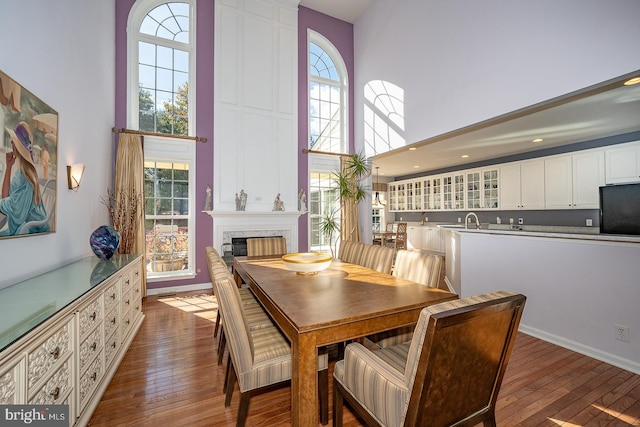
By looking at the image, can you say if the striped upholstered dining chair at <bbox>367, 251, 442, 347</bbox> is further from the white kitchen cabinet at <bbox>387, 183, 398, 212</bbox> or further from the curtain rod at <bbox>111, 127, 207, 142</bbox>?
the white kitchen cabinet at <bbox>387, 183, 398, 212</bbox>

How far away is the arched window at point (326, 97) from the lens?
18.4 feet

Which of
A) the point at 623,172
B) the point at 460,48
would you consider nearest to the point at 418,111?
the point at 460,48

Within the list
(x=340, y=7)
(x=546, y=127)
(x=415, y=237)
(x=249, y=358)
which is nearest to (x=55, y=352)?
(x=249, y=358)

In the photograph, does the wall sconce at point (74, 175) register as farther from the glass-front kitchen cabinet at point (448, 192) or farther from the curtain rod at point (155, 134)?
the glass-front kitchen cabinet at point (448, 192)

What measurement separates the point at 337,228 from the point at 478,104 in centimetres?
319

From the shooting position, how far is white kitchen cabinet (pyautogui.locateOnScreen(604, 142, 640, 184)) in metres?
4.14

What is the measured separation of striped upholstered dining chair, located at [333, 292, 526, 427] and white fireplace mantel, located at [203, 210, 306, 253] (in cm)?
372

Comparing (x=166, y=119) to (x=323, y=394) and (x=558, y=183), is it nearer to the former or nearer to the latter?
(x=323, y=394)

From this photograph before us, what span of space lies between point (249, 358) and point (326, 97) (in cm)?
540

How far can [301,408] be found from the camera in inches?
49.8

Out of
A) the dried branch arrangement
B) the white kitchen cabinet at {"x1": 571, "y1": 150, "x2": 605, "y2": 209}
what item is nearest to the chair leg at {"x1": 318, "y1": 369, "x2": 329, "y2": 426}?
the dried branch arrangement

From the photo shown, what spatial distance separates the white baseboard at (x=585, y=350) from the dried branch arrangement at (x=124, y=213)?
4.93 m

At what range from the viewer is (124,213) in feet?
12.3

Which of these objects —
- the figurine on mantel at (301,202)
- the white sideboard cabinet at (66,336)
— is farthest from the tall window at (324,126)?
the white sideboard cabinet at (66,336)
